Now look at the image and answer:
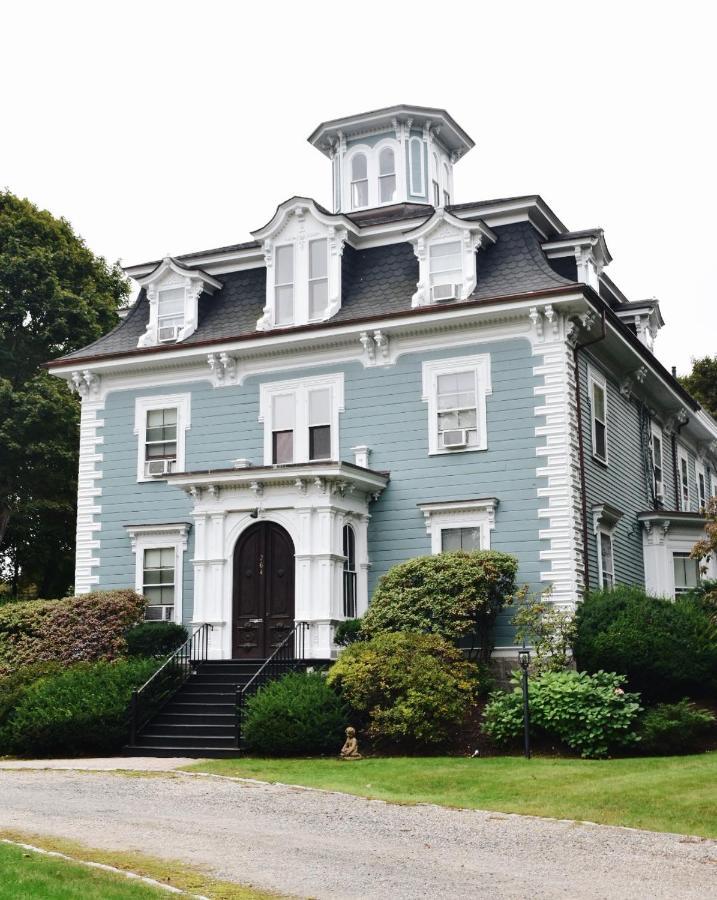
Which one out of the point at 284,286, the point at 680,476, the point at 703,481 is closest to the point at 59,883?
the point at 284,286

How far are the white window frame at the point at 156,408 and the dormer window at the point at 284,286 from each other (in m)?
2.81

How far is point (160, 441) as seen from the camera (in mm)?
26141

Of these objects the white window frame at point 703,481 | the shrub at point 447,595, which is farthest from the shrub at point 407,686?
the white window frame at point 703,481

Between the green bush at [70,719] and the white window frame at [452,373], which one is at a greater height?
the white window frame at [452,373]

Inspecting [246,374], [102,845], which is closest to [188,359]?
[246,374]

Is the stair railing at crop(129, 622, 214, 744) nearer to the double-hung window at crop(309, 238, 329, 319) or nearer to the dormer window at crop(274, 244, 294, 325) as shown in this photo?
the dormer window at crop(274, 244, 294, 325)

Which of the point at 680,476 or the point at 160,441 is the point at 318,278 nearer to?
the point at 160,441

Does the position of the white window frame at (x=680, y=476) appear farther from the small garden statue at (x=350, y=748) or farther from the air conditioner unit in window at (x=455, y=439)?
the small garden statue at (x=350, y=748)

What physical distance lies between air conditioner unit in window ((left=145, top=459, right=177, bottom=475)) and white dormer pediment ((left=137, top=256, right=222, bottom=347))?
276cm

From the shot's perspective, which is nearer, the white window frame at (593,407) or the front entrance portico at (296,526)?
the front entrance portico at (296,526)

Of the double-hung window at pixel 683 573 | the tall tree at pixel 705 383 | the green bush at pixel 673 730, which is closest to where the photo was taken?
the green bush at pixel 673 730

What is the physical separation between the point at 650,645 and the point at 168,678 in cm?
862

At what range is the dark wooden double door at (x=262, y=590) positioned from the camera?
2298 cm

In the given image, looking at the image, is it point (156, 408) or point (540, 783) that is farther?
point (156, 408)
